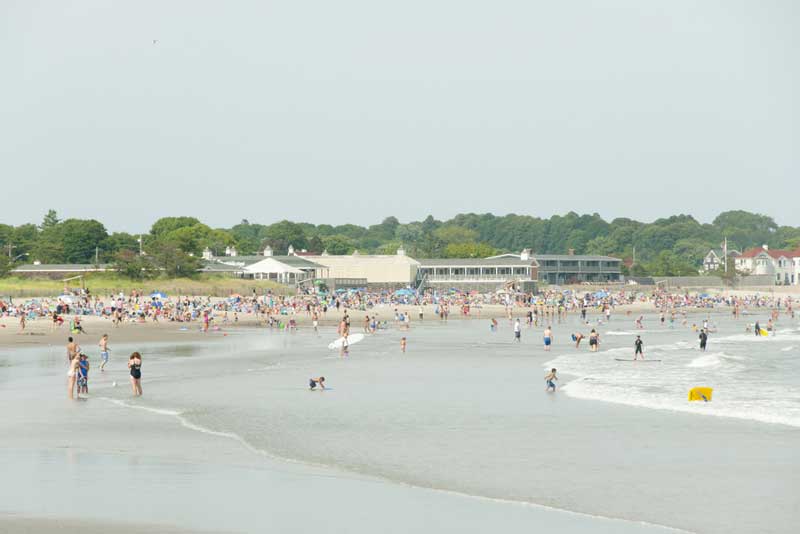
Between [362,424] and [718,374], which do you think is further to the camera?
[718,374]

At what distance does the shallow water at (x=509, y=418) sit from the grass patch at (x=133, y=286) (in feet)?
137

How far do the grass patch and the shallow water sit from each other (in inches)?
1647

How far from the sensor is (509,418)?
72.2ft

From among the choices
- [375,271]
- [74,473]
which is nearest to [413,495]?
[74,473]

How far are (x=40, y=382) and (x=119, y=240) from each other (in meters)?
93.1

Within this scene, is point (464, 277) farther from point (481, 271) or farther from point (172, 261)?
point (172, 261)

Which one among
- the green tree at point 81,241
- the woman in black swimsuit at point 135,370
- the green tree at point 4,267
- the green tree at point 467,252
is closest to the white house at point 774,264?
the green tree at point 467,252

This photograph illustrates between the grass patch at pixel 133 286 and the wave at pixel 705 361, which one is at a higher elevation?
the grass patch at pixel 133 286

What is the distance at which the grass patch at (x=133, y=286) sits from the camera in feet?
263

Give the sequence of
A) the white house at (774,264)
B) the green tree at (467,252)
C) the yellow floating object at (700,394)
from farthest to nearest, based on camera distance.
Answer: the white house at (774,264) → the green tree at (467,252) → the yellow floating object at (700,394)

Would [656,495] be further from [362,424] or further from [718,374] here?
[718,374]

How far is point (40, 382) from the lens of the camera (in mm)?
28891

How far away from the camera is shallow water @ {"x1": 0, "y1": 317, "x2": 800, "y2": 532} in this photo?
14477 mm

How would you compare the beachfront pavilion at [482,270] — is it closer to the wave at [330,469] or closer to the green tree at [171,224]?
the green tree at [171,224]
